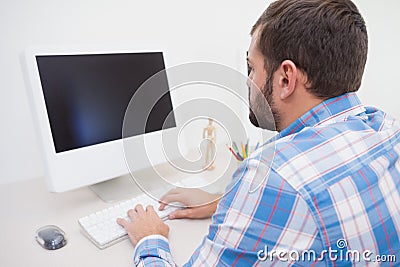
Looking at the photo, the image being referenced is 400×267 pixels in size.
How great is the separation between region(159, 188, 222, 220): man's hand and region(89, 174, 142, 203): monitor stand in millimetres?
134

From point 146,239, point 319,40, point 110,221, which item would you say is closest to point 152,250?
point 146,239

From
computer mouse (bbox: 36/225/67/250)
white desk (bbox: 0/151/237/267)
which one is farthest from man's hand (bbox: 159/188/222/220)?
computer mouse (bbox: 36/225/67/250)

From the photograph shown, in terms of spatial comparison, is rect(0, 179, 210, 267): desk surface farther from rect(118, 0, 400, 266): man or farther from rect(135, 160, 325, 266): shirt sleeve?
rect(135, 160, 325, 266): shirt sleeve

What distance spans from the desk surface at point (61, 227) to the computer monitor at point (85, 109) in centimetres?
11

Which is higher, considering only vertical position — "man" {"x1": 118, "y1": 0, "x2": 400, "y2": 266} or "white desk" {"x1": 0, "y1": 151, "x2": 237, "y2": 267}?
"man" {"x1": 118, "y1": 0, "x2": 400, "y2": 266}

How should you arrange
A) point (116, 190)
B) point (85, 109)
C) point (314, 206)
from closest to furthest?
1. point (314, 206)
2. point (85, 109)
3. point (116, 190)

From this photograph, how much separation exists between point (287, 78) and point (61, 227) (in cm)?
65

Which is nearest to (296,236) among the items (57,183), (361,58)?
(361,58)

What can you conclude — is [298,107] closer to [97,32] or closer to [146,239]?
[146,239]

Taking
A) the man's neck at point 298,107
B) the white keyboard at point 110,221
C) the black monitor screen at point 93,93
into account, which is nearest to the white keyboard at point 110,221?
the white keyboard at point 110,221

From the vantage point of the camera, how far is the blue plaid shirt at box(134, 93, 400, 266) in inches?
19.2

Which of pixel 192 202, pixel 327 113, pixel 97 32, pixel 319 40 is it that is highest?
pixel 97 32

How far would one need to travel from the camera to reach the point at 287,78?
661 mm

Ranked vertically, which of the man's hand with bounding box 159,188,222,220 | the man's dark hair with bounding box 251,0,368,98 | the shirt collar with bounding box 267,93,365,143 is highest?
the man's dark hair with bounding box 251,0,368,98
